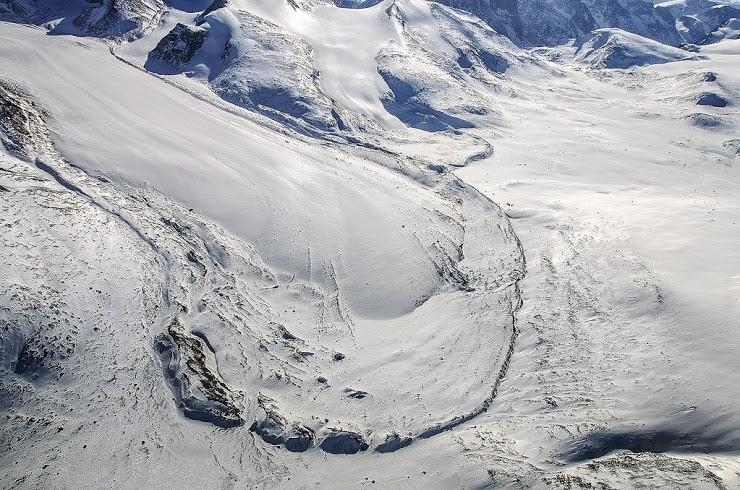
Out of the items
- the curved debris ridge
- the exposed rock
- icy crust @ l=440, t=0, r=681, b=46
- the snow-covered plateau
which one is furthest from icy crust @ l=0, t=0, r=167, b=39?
icy crust @ l=440, t=0, r=681, b=46

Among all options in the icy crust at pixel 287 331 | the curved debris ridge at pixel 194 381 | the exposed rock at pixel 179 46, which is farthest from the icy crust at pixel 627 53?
the curved debris ridge at pixel 194 381

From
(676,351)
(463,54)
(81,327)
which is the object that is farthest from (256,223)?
(463,54)

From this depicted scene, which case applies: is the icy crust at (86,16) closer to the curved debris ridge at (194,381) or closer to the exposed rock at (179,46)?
the exposed rock at (179,46)

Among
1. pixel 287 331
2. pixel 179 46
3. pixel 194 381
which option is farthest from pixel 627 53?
pixel 194 381

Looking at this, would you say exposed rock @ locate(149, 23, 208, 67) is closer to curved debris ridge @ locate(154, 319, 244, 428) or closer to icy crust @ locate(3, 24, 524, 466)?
icy crust @ locate(3, 24, 524, 466)

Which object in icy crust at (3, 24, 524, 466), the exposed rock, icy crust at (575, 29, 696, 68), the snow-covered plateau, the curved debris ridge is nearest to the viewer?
the snow-covered plateau

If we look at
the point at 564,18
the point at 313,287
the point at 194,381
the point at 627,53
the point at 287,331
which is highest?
the point at 564,18

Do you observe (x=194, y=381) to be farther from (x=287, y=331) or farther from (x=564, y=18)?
(x=564, y=18)

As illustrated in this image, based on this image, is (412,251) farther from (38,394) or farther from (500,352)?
(38,394)
